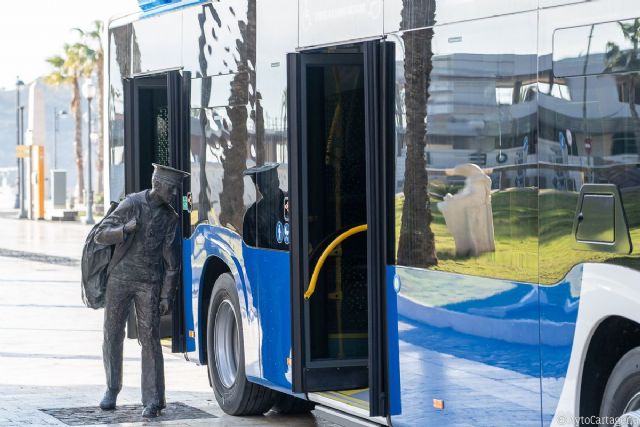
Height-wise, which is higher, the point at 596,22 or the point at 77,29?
the point at 77,29

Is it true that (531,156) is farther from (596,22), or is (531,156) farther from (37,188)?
(37,188)

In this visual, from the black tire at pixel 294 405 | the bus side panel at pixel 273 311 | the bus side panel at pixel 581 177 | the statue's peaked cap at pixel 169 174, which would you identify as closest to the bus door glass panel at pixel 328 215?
the bus side panel at pixel 273 311

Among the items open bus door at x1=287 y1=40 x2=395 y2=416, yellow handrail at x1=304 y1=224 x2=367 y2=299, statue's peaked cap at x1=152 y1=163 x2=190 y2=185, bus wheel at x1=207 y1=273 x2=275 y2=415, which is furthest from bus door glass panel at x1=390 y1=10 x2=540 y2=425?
statue's peaked cap at x1=152 y1=163 x2=190 y2=185

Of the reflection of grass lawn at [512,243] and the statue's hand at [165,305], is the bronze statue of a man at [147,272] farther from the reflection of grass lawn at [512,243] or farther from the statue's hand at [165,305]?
the reflection of grass lawn at [512,243]

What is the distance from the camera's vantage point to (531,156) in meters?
6.36

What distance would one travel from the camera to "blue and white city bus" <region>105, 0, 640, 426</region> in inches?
234

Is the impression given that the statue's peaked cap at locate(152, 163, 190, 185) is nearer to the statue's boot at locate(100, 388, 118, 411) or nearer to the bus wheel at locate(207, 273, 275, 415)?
the bus wheel at locate(207, 273, 275, 415)

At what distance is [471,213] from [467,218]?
49 mm

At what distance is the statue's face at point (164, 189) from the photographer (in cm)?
1060

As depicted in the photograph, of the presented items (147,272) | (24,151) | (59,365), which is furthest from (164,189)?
(24,151)

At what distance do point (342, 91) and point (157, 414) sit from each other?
3.06m

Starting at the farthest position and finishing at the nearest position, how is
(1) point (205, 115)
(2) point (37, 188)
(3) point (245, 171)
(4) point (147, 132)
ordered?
(2) point (37, 188) → (4) point (147, 132) → (1) point (205, 115) → (3) point (245, 171)

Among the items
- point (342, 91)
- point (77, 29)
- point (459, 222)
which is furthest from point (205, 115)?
point (77, 29)

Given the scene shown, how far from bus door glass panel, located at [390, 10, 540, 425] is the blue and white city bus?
0.04 ft
